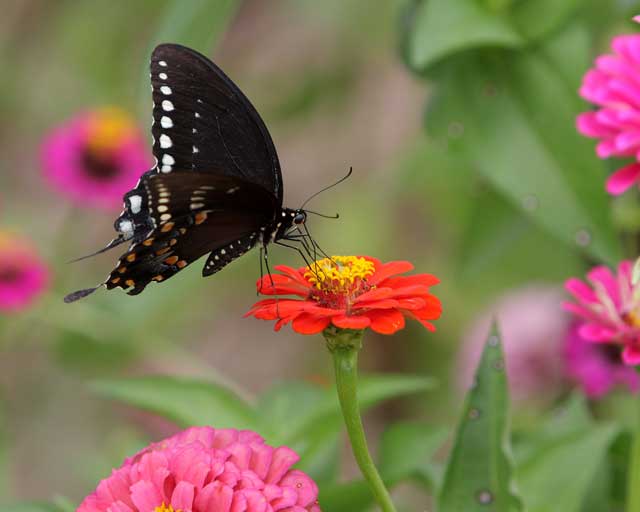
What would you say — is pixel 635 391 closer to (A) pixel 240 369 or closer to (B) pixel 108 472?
(B) pixel 108 472

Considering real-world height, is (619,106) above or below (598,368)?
above

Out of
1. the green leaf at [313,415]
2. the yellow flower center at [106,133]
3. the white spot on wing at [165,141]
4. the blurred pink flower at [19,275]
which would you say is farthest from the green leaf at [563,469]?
the yellow flower center at [106,133]

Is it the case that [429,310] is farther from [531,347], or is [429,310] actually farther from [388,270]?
[531,347]

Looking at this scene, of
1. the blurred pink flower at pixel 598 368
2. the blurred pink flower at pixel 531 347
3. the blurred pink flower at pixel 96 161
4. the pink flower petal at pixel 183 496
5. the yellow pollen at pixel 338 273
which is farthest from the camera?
the blurred pink flower at pixel 96 161

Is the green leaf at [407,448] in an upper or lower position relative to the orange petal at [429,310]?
lower

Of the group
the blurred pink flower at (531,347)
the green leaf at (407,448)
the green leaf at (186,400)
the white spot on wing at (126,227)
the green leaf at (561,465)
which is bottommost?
the blurred pink flower at (531,347)

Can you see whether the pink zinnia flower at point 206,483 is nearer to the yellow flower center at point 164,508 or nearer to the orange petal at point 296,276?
the yellow flower center at point 164,508

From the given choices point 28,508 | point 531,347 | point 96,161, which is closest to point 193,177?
point 28,508
